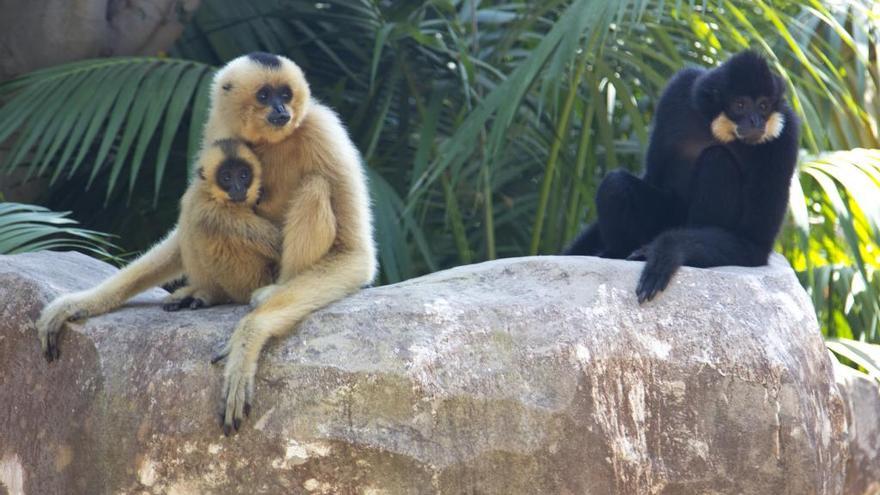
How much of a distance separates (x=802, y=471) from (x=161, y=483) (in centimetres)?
216

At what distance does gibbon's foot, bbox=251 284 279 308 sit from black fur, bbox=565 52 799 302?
5.25 ft

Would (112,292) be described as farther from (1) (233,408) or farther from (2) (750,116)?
(2) (750,116)

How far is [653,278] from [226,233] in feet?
5.17

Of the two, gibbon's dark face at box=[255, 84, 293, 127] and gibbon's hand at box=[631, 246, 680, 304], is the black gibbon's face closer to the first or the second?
gibbon's hand at box=[631, 246, 680, 304]

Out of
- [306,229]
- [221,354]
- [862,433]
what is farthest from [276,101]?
[862,433]

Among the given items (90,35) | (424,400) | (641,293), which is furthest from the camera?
(90,35)

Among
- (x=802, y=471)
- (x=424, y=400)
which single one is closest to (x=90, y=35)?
(x=424, y=400)

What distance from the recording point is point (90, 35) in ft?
23.3

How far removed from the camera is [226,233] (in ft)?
14.2

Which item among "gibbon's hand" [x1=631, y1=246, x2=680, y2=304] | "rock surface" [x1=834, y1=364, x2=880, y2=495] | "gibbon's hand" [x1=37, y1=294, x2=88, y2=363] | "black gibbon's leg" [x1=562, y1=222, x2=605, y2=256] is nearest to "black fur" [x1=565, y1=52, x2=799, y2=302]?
"black gibbon's leg" [x1=562, y1=222, x2=605, y2=256]

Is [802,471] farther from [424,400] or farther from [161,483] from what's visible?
[161,483]

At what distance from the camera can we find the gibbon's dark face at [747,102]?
5.15 m

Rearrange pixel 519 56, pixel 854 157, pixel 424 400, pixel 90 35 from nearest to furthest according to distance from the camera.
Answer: pixel 424 400
pixel 854 157
pixel 90 35
pixel 519 56

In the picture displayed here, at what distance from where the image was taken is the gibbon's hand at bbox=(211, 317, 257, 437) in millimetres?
3770
